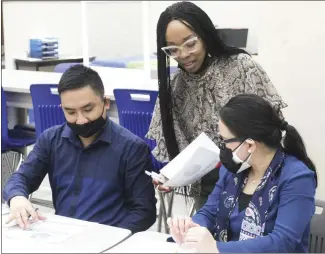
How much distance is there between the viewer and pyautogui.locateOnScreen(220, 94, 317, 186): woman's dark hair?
1.48 m

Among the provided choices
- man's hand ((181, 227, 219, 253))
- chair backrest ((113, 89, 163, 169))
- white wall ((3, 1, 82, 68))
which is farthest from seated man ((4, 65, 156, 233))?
white wall ((3, 1, 82, 68))

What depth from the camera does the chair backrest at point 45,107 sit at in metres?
2.93

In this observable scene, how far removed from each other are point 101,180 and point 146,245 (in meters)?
0.50

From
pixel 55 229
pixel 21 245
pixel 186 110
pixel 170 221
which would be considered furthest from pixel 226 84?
pixel 21 245

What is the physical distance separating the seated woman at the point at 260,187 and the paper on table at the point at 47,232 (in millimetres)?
274

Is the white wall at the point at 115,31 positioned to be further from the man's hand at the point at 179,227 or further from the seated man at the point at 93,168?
the man's hand at the point at 179,227

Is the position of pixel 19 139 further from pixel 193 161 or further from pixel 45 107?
pixel 193 161

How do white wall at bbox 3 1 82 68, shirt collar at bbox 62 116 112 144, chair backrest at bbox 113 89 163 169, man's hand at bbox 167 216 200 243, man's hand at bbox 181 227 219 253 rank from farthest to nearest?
1. white wall at bbox 3 1 82 68
2. chair backrest at bbox 113 89 163 169
3. shirt collar at bbox 62 116 112 144
4. man's hand at bbox 167 216 200 243
5. man's hand at bbox 181 227 219 253

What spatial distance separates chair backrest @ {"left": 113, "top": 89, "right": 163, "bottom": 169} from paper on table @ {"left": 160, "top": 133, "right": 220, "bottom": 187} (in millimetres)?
1027

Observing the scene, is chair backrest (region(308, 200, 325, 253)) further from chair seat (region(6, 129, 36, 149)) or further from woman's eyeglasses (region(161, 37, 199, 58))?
chair seat (region(6, 129, 36, 149))

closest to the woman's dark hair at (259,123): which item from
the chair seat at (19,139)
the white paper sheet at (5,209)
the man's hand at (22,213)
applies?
the man's hand at (22,213)

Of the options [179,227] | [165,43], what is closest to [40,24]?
[165,43]

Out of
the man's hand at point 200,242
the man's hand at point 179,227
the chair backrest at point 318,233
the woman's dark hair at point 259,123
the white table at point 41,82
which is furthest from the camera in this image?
the white table at point 41,82

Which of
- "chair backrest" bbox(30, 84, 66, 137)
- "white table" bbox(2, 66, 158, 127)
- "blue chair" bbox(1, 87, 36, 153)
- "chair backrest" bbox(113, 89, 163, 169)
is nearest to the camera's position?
"chair backrest" bbox(113, 89, 163, 169)
